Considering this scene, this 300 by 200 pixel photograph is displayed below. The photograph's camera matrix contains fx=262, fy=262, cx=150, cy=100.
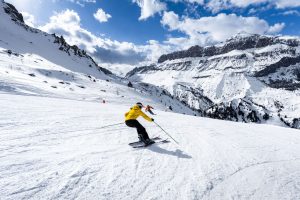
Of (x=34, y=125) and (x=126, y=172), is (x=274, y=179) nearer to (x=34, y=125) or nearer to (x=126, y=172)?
(x=126, y=172)

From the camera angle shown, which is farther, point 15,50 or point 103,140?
point 15,50

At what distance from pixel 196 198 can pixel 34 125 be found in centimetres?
952

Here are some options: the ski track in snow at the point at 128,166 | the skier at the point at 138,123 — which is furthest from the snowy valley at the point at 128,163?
the skier at the point at 138,123

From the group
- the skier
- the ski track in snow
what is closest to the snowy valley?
the ski track in snow

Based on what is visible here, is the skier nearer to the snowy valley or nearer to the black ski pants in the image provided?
the black ski pants

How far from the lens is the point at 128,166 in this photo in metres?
8.96

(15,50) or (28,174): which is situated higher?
(15,50)

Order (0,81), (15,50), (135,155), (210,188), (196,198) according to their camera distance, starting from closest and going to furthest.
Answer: (196,198)
(210,188)
(135,155)
(0,81)
(15,50)

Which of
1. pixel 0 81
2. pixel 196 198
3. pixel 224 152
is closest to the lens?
pixel 196 198

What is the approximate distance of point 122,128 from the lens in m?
15.3

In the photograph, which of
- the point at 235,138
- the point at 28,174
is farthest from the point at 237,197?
the point at 235,138

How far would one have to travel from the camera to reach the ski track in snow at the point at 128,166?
Result: 7.11m

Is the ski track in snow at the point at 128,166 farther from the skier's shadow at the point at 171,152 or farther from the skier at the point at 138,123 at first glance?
the skier at the point at 138,123

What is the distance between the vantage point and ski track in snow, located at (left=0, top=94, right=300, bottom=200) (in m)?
7.11
